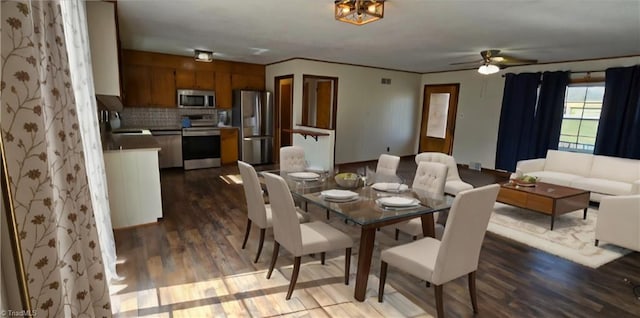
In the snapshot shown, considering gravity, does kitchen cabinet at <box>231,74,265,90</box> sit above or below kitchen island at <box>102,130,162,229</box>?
above

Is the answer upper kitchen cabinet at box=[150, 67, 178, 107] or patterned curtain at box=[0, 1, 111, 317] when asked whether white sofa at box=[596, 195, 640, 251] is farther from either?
upper kitchen cabinet at box=[150, 67, 178, 107]

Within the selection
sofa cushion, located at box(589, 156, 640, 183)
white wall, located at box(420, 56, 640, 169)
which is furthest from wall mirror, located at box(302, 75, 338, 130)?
sofa cushion, located at box(589, 156, 640, 183)

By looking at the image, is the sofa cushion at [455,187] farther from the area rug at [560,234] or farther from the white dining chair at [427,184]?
the white dining chair at [427,184]

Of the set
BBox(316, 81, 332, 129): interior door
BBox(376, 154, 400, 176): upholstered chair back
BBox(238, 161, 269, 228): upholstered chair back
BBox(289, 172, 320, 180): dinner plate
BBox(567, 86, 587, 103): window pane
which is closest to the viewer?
BBox(238, 161, 269, 228): upholstered chair back

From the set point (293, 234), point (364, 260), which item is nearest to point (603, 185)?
point (364, 260)

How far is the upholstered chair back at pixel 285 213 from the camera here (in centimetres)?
219

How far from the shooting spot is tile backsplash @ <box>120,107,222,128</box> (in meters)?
6.32

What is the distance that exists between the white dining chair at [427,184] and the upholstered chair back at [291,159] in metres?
1.33

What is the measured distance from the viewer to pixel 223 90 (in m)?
6.96

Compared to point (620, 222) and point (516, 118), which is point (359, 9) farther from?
point (516, 118)

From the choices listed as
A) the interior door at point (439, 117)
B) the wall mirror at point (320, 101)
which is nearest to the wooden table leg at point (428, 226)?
the wall mirror at point (320, 101)

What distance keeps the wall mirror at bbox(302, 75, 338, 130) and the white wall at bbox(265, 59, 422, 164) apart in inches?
5.2

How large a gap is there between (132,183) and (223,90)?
3875 mm

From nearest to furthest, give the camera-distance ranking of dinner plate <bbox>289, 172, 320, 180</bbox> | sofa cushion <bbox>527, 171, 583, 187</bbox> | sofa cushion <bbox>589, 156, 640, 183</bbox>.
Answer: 1. dinner plate <bbox>289, 172, 320, 180</bbox>
2. sofa cushion <bbox>589, 156, 640, 183</bbox>
3. sofa cushion <bbox>527, 171, 583, 187</bbox>
